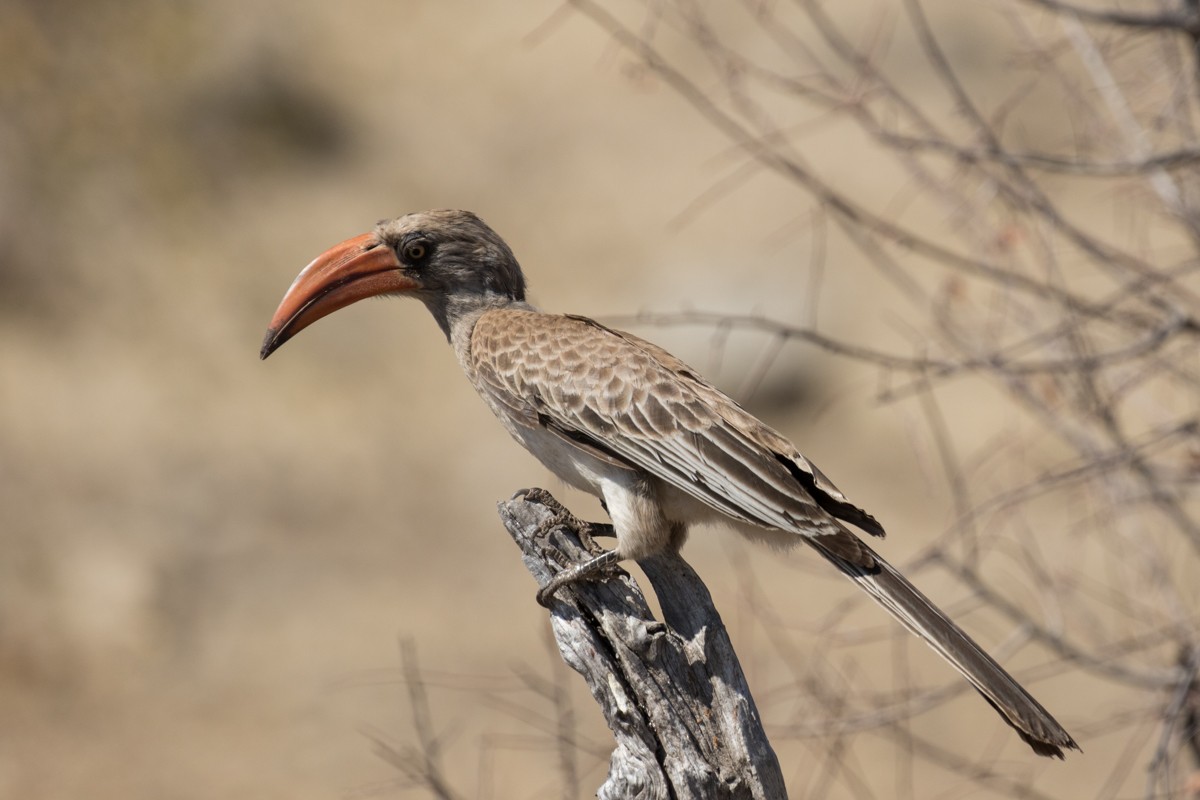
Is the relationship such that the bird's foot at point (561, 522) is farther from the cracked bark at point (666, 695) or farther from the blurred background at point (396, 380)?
the blurred background at point (396, 380)

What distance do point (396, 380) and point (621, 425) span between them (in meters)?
10.2

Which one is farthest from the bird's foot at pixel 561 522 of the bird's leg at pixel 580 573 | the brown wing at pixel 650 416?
the brown wing at pixel 650 416

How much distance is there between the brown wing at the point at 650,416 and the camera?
4.07 m

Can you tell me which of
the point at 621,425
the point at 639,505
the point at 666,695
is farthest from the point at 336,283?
the point at 666,695

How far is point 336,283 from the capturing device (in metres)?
4.64

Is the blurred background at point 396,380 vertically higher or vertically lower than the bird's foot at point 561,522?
higher

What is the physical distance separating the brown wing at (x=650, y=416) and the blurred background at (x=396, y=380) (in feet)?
14.5

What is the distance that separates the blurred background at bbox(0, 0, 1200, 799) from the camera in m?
10.5

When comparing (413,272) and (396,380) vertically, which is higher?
(396,380)

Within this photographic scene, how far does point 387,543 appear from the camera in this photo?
12953mm

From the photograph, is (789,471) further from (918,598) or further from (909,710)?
(909,710)

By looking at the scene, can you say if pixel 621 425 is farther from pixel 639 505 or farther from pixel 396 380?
pixel 396 380

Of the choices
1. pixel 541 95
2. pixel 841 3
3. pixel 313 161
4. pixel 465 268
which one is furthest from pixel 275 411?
pixel 465 268

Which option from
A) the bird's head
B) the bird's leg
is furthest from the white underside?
the bird's head
